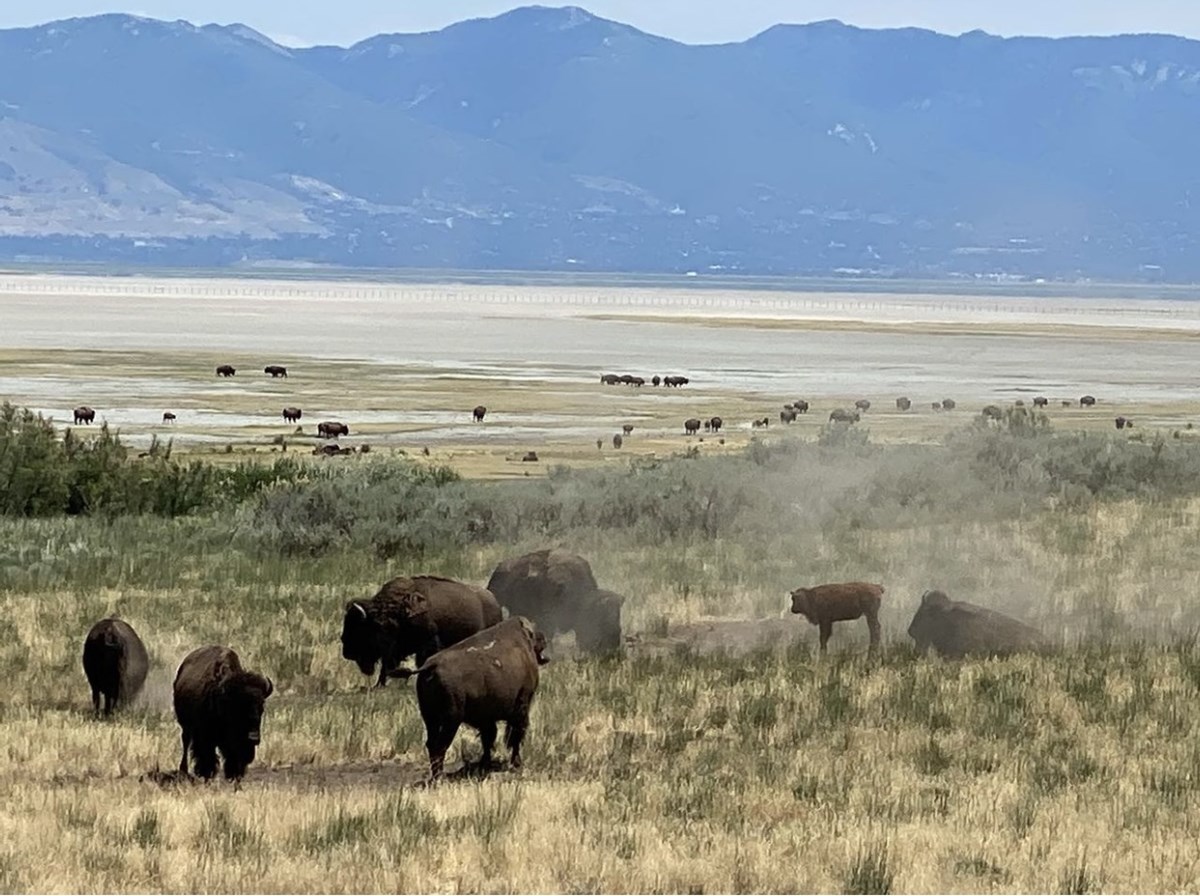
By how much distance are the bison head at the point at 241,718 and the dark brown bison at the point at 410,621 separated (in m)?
3.18

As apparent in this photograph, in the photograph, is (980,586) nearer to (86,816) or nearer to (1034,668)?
(1034,668)

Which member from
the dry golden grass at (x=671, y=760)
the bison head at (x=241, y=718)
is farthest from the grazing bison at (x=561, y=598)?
the bison head at (x=241, y=718)

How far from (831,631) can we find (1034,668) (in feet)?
8.95

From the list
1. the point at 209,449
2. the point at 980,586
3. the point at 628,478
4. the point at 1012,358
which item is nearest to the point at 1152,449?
the point at 628,478

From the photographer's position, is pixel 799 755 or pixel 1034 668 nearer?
pixel 799 755

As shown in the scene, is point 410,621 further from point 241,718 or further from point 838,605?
point 838,605

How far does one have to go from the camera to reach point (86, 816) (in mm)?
11219

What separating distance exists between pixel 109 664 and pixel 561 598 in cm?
474

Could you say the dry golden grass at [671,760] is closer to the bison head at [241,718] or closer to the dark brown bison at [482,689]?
the bison head at [241,718]

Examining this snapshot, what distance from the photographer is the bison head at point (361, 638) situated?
15.9 metres

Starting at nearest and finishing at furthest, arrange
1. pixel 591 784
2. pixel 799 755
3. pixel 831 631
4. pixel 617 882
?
pixel 617 882, pixel 591 784, pixel 799 755, pixel 831 631

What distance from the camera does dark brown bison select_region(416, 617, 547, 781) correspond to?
12.4 metres

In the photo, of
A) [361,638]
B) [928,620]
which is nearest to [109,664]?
[361,638]

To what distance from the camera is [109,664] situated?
50.0 feet
